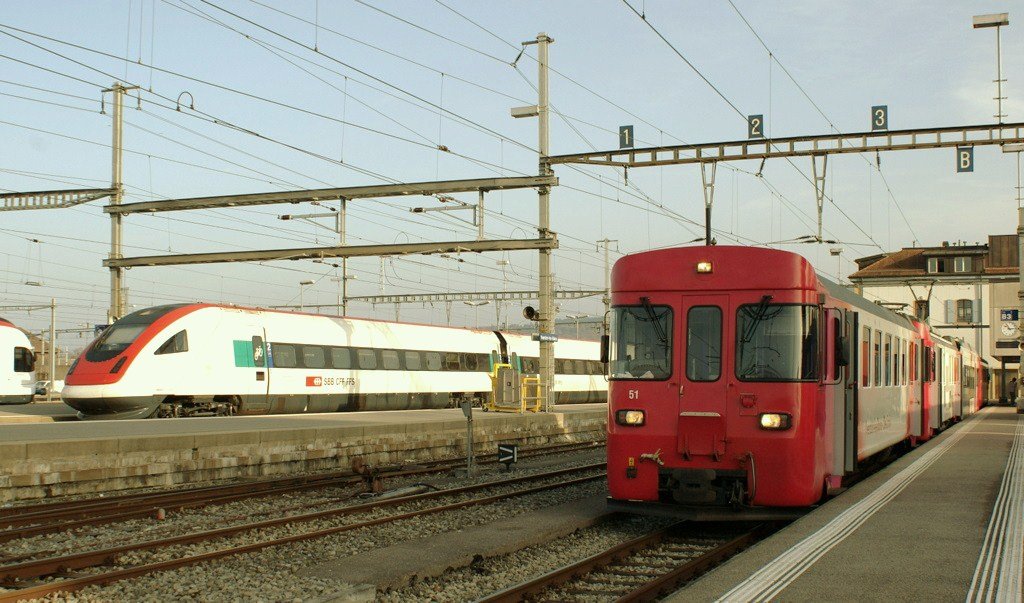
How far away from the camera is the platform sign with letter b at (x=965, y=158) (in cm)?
2203

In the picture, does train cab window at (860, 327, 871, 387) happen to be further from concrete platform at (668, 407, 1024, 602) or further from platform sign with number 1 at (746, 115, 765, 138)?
platform sign with number 1 at (746, 115, 765, 138)

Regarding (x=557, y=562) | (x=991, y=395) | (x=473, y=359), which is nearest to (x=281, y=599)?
(x=557, y=562)

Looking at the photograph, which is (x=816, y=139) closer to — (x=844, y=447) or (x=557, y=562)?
(x=844, y=447)

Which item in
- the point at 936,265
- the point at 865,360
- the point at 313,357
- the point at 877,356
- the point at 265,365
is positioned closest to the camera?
the point at 865,360

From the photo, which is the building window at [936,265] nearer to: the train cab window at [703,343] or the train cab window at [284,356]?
the train cab window at [284,356]

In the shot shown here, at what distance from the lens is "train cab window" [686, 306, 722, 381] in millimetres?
10531

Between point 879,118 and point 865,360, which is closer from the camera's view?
point 865,360

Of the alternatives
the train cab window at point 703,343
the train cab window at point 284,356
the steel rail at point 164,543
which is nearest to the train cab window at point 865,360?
the train cab window at point 703,343

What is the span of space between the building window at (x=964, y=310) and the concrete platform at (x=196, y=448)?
2361 inches

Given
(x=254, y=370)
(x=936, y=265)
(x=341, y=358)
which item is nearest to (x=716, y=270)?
(x=254, y=370)

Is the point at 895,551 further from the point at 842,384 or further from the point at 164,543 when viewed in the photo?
the point at 164,543

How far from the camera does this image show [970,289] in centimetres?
7525

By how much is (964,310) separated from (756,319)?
237ft

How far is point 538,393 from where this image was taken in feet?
94.0
